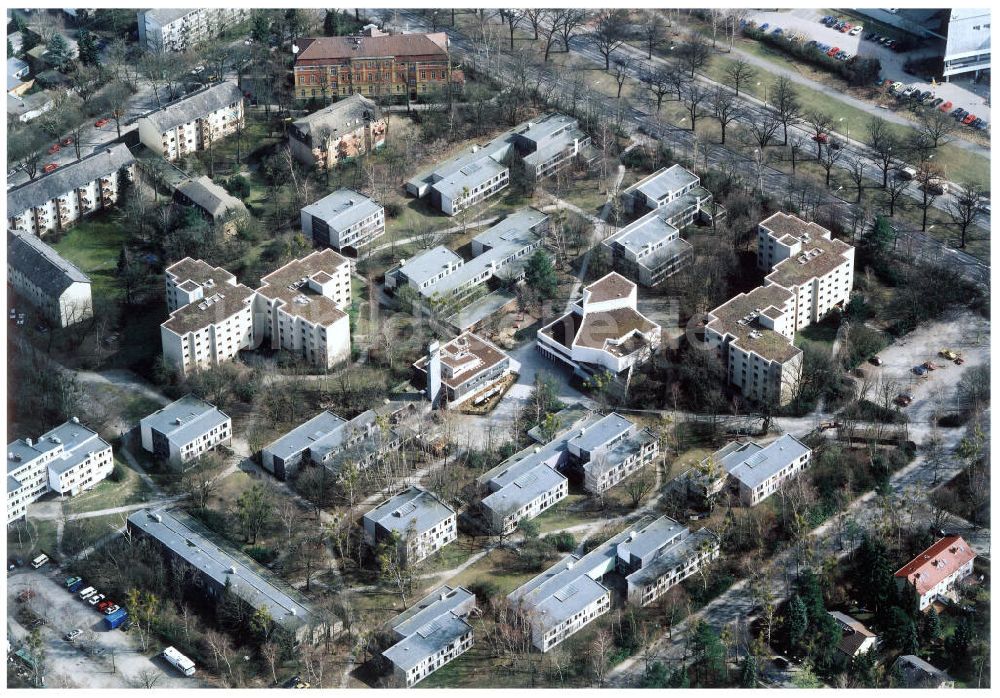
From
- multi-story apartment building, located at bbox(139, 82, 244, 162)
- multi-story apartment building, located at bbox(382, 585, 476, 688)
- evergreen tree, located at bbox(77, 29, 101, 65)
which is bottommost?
multi-story apartment building, located at bbox(382, 585, 476, 688)

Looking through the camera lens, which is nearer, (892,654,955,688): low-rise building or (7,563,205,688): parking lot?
(892,654,955,688): low-rise building

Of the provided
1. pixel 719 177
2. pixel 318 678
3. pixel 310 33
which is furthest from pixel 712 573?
pixel 310 33

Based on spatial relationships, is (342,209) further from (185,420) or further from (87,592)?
(87,592)

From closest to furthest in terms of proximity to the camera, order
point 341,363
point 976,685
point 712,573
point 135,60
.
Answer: point 976,685
point 712,573
point 341,363
point 135,60

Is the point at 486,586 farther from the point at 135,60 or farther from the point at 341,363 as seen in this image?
the point at 135,60

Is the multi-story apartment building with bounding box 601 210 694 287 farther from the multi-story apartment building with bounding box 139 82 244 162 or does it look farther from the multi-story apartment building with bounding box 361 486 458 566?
the multi-story apartment building with bounding box 139 82 244 162

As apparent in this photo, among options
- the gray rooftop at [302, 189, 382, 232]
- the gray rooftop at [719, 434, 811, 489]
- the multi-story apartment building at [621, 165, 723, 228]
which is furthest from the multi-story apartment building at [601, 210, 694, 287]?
the gray rooftop at [719, 434, 811, 489]

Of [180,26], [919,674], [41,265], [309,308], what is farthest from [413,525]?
[180,26]

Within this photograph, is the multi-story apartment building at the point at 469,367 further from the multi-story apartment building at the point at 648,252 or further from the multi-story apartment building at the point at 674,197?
the multi-story apartment building at the point at 674,197
